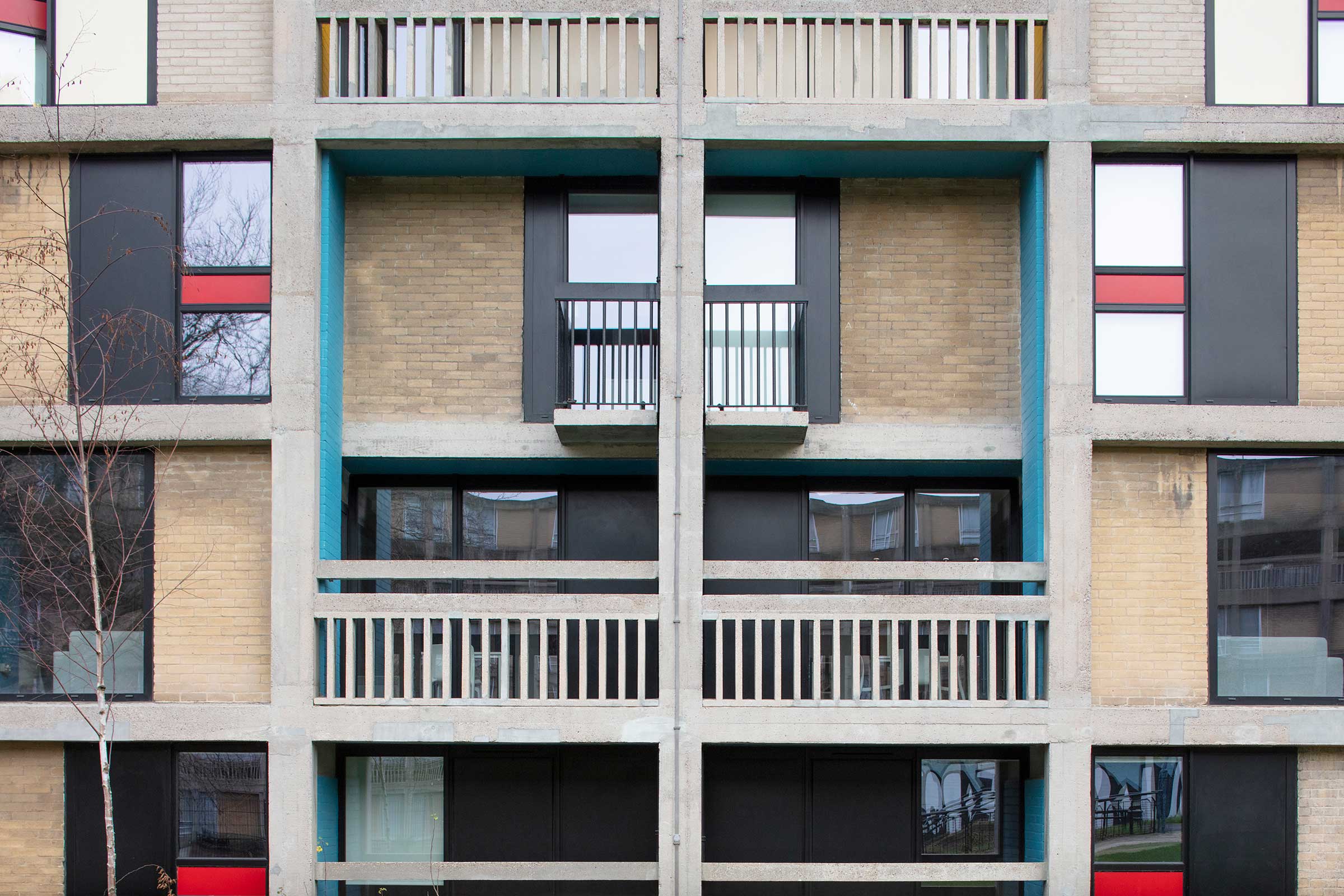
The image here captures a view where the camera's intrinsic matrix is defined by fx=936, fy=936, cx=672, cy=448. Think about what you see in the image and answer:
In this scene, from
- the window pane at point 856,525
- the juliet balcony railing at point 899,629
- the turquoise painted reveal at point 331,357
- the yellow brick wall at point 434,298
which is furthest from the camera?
the window pane at point 856,525

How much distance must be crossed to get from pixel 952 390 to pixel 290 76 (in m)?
7.24

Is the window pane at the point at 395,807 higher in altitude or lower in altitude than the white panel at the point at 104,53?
lower

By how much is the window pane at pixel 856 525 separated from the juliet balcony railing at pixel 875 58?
4034 mm

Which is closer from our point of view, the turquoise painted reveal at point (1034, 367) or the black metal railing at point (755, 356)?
the turquoise painted reveal at point (1034, 367)

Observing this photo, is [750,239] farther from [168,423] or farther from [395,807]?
[395,807]

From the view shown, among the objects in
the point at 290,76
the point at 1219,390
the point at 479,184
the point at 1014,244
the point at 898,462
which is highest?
the point at 290,76

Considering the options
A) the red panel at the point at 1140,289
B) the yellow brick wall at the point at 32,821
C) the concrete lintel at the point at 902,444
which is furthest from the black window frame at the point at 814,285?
the yellow brick wall at the point at 32,821

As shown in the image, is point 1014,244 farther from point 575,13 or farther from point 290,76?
point 290,76

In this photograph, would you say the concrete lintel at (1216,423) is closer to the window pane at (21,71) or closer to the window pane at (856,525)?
the window pane at (856,525)

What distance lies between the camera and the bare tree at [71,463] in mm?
8930

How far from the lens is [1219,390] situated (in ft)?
29.7

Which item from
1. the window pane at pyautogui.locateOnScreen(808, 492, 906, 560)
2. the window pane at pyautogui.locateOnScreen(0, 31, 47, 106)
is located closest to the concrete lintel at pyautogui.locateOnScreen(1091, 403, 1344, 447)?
the window pane at pyautogui.locateOnScreen(808, 492, 906, 560)

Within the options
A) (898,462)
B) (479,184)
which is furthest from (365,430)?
(898,462)

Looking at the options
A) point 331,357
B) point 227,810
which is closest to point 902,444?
point 331,357
